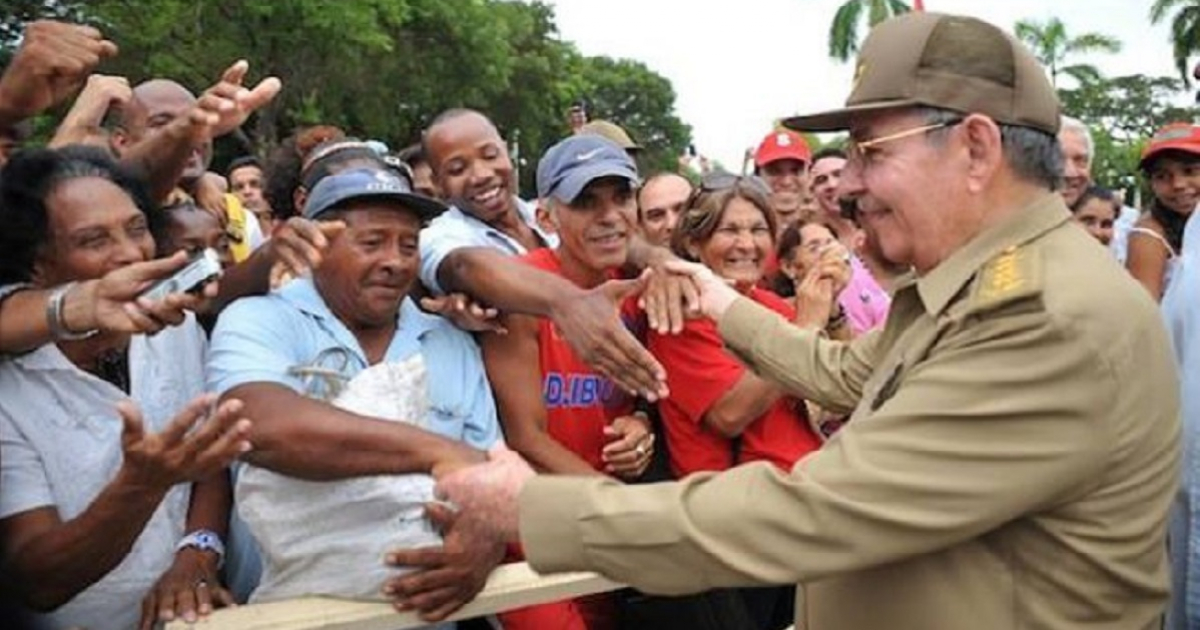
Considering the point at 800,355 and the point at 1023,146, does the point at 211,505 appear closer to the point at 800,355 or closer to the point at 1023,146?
the point at 800,355

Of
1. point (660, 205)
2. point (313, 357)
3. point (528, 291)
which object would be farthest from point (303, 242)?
point (660, 205)

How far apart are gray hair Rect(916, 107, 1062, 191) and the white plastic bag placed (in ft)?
3.93

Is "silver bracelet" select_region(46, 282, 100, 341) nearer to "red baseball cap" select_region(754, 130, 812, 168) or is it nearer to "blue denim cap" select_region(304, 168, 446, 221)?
"blue denim cap" select_region(304, 168, 446, 221)

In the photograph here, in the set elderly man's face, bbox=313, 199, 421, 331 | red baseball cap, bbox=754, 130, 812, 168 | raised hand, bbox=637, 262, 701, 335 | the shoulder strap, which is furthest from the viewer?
red baseball cap, bbox=754, 130, 812, 168

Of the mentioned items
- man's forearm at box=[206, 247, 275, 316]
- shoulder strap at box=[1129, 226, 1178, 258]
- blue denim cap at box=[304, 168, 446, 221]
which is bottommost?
shoulder strap at box=[1129, 226, 1178, 258]

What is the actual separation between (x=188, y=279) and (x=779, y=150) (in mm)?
4923

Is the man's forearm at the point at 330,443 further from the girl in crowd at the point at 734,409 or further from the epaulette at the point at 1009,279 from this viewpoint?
the girl in crowd at the point at 734,409

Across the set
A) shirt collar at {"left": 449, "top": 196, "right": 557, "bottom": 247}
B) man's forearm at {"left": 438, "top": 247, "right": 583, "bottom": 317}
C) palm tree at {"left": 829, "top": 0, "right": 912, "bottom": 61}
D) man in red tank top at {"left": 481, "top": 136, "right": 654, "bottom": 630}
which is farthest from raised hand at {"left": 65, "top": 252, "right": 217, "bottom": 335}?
palm tree at {"left": 829, "top": 0, "right": 912, "bottom": 61}

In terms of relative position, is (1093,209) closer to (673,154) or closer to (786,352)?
(786,352)

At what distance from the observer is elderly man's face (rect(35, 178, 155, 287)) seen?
250 centimetres

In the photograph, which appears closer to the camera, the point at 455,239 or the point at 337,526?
the point at 337,526

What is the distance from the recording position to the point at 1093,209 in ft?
19.0

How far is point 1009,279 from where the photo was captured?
2.00 meters

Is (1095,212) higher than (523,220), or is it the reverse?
(523,220)
